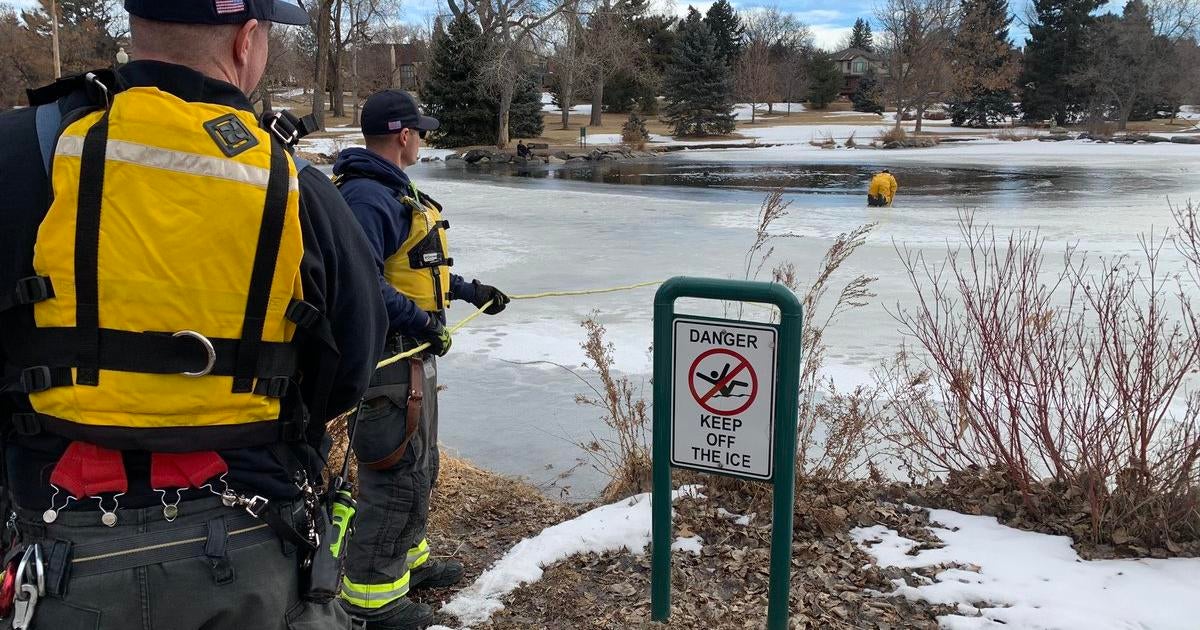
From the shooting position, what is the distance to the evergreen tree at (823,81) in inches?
3022

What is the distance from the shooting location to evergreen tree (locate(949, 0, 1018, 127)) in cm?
5338

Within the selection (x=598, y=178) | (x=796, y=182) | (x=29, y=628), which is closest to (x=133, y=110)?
(x=29, y=628)

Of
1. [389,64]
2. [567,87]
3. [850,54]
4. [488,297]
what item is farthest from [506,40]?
[850,54]

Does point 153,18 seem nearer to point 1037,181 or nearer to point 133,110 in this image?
point 133,110

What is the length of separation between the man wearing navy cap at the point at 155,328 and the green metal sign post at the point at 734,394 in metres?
1.32

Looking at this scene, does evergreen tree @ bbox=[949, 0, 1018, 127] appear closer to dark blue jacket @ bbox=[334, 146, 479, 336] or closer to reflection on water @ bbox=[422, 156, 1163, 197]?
reflection on water @ bbox=[422, 156, 1163, 197]

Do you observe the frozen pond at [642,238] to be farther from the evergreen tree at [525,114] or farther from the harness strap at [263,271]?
the evergreen tree at [525,114]

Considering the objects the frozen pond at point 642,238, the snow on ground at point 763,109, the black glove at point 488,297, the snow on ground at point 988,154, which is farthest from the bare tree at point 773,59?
the black glove at point 488,297

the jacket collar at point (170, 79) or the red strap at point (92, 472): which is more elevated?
the jacket collar at point (170, 79)

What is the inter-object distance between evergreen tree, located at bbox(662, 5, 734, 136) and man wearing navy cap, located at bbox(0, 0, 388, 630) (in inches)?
2073

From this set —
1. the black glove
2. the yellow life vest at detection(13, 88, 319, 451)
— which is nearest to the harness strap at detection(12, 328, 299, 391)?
the yellow life vest at detection(13, 88, 319, 451)

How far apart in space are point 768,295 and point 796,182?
70.7 ft

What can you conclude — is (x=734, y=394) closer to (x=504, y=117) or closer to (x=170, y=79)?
(x=170, y=79)

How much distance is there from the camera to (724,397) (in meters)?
2.86
